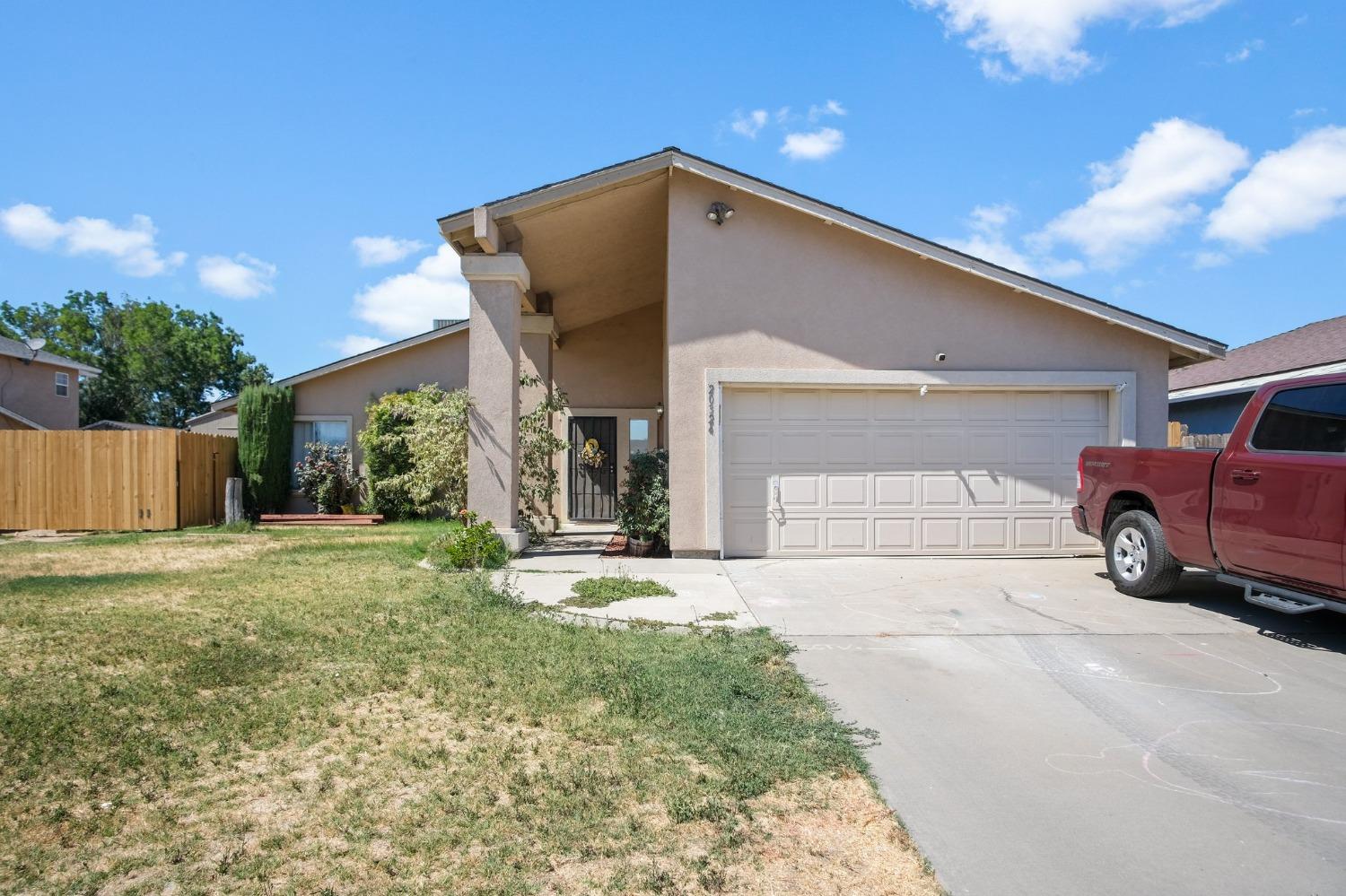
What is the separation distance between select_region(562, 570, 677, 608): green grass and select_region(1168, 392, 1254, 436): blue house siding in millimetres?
15100

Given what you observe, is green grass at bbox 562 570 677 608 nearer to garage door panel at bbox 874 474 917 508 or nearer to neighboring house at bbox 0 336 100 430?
garage door panel at bbox 874 474 917 508

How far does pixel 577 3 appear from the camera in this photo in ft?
36.6

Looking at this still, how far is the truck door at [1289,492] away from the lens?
568 centimetres

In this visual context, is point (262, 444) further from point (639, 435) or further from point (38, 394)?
point (38, 394)

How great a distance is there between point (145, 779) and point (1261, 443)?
7.93m

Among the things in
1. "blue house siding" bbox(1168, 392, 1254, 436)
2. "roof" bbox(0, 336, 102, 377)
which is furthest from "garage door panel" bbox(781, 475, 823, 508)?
"roof" bbox(0, 336, 102, 377)

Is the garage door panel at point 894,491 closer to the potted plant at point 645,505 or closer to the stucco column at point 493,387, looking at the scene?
the potted plant at point 645,505

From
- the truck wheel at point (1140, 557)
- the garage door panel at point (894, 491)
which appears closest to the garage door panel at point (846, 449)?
the garage door panel at point (894, 491)

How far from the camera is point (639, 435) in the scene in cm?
1622

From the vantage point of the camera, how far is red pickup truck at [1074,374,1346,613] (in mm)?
5770

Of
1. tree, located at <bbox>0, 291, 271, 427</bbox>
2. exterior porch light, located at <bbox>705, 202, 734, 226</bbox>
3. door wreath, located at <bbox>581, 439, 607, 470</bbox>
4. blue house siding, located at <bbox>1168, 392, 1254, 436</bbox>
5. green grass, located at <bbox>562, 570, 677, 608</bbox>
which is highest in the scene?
tree, located at <bbox>0, 291, 271, 427</bbox>

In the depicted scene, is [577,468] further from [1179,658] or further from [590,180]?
[1179,658]

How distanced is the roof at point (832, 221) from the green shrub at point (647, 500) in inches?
147

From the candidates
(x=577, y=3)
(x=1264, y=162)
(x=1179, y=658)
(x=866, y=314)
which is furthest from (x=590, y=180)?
(x=1264, y=162)
